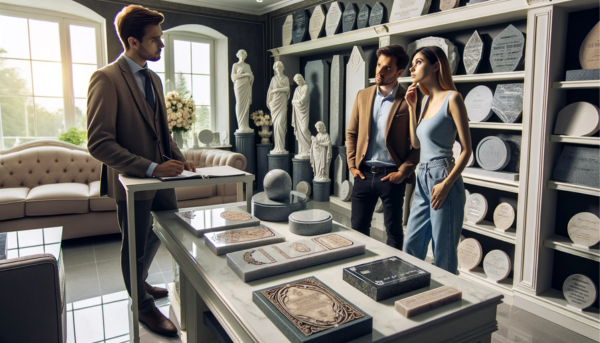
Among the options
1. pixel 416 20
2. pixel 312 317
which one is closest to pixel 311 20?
pixel 416 20

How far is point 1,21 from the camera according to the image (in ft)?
15.4

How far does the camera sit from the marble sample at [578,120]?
224 centimetres

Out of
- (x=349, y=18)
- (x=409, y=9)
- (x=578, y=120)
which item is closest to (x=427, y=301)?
(x=578, y=120)

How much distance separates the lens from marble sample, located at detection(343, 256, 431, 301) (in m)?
1.09

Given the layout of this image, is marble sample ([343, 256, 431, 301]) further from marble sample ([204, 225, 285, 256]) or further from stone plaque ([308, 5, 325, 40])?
stone plaque ([308, 5, 325, 40])

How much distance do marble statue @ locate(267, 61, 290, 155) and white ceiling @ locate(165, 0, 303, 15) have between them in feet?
3.32

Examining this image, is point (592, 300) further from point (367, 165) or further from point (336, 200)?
point (336, 200)

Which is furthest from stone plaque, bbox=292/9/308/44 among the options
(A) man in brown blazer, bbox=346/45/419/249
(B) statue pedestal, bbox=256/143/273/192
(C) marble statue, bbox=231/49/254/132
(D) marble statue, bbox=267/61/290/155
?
(A) man in brown blazer, bbox=346/45/419/249

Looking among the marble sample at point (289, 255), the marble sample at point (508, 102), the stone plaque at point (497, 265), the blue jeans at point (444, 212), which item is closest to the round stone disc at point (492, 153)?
the marble sample at point (508, 102)

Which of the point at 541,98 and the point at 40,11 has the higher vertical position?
the point at 40,11

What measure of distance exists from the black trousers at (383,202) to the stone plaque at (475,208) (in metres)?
0.89

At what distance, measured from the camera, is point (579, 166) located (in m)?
2.31

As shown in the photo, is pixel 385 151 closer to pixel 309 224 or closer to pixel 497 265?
pixel 309 224

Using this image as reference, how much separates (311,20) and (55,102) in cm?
348
